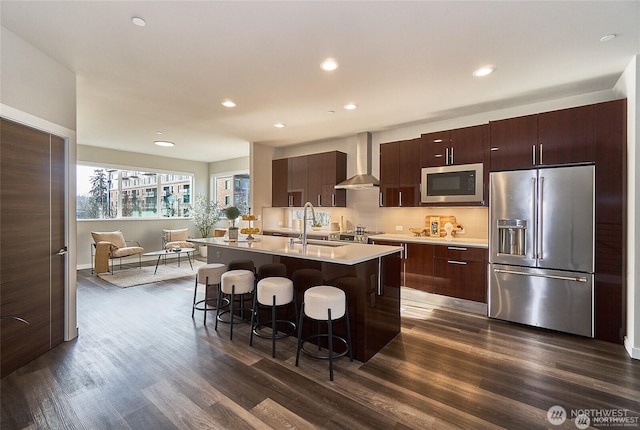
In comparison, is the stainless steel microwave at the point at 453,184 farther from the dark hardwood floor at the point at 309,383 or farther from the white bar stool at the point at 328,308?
the white bar stool at the point at 328,308

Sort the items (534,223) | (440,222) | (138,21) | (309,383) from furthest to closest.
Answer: (440,222)
(534,223)
(309,383)
(138,21)

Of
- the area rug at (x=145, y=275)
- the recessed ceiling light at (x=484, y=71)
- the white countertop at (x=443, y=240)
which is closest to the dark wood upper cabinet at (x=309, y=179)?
the white countertop at (x=443, y=240)

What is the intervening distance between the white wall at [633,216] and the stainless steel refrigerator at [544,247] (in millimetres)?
272

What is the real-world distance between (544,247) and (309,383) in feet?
9.58

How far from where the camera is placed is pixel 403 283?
4363mm

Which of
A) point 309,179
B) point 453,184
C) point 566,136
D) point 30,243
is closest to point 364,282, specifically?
point 453,184

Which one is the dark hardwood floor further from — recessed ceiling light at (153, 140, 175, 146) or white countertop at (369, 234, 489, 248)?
recessed ceiling light at (153, 140, 175, 146)

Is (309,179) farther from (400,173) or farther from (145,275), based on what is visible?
(145,275)

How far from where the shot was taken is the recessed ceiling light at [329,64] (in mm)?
2721

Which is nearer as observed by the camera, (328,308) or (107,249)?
(328,308)

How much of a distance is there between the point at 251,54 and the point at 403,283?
3.57m

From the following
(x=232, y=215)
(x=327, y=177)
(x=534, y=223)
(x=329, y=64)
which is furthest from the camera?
(x=327, y=177)

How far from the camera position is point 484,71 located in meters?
2.93

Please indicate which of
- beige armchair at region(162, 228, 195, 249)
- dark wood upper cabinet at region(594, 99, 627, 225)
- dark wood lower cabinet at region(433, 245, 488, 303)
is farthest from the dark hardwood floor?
beige armchair at region(162, 228, 195, 249)
